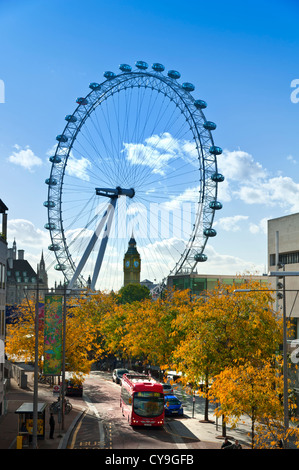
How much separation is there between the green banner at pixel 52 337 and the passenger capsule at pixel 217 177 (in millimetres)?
51377

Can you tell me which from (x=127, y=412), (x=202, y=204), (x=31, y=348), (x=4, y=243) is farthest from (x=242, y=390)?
(x=202, y=204)

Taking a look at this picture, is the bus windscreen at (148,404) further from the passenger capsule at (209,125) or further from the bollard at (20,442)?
the passenger capsule at (209,125)

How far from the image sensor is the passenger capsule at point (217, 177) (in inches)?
3666

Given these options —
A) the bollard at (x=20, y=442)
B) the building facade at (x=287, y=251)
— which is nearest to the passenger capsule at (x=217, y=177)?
the building facade at (x=287, y=251)

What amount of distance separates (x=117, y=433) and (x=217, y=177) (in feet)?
183

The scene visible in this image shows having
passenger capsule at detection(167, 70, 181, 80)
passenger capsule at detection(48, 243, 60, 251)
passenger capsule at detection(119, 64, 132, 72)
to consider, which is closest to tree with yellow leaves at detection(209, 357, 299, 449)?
passenger capsule at detection(167, 70, 181, 80)

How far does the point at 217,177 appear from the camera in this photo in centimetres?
9312

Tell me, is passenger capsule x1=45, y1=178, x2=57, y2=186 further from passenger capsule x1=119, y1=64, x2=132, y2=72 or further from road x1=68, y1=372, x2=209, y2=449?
road x1=68, y1=372, x2=209, y2=449

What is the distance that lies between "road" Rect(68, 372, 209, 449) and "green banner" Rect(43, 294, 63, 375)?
4.67 meters

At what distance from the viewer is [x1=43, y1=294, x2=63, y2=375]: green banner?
147 ft

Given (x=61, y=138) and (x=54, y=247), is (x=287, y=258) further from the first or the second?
(x=54, y=247)

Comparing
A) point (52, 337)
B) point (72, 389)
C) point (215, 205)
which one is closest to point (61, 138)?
point (215, 205)

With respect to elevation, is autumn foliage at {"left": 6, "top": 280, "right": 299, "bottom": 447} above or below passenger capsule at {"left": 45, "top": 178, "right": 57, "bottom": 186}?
below
